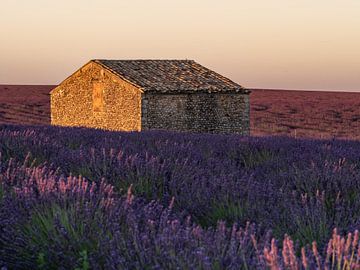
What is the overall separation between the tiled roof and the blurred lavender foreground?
617 inches

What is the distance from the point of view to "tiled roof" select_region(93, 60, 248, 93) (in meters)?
21.5

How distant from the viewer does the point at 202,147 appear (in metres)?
7.47

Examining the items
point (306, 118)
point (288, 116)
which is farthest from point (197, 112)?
point (288, 116)

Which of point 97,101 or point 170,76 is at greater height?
point 170,76

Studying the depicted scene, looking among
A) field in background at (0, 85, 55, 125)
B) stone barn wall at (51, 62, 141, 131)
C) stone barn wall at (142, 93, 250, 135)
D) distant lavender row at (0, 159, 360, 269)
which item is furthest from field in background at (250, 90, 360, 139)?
distant lavender row at (0, 159, 360, 269)

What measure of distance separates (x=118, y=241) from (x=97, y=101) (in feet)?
67.5

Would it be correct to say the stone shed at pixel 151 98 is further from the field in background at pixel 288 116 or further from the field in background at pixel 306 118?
the field in background at pixel 306 118

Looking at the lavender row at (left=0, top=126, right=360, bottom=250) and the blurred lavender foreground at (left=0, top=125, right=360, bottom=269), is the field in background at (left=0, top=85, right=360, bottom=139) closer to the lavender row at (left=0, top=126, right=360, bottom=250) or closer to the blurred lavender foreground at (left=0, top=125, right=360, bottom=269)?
the lavender row at (left=0, top=126, right=360, bottom=250)

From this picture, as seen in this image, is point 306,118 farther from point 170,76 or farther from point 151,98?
point 151,98

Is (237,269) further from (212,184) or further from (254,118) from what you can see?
(254,118)

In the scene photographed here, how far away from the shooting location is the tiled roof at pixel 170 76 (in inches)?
848

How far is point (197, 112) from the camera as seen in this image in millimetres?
21875

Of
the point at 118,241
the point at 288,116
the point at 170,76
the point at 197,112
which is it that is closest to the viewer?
the point at 118,241

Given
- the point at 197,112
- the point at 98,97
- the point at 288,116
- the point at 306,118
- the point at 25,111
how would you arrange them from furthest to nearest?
1. the point at 25,111
2. the point at 288,116
3. the point at 306,118
4. the point at 98,97
5. the point at 197,112
